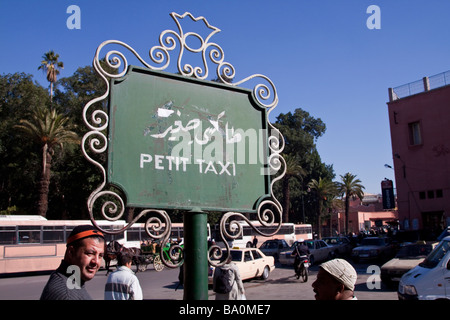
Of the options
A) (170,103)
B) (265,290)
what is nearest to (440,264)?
(265,290)

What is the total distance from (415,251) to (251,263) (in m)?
6.61

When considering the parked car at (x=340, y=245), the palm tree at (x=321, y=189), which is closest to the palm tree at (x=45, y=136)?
the parked car at (x=340, y=245)

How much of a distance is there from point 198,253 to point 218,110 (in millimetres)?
1098

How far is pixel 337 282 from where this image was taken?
9.00 feet

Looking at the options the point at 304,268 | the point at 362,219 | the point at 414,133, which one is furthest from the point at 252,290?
the point at 362,219

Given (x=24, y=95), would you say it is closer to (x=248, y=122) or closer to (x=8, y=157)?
(x=8, y=157)

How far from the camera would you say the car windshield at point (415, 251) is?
15.0 m

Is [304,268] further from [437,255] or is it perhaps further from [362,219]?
[362,219]

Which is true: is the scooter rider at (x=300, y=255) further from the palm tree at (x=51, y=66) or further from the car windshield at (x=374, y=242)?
the palm tree at (x=51, y=66)

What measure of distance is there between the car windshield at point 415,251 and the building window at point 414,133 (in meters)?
16.0

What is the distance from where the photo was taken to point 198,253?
271 centimetres

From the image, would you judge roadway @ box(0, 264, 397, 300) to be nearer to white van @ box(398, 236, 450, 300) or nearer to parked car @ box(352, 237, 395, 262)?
white van @ box(398, 236, 450, 300)

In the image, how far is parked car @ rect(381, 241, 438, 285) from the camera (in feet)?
44.7
